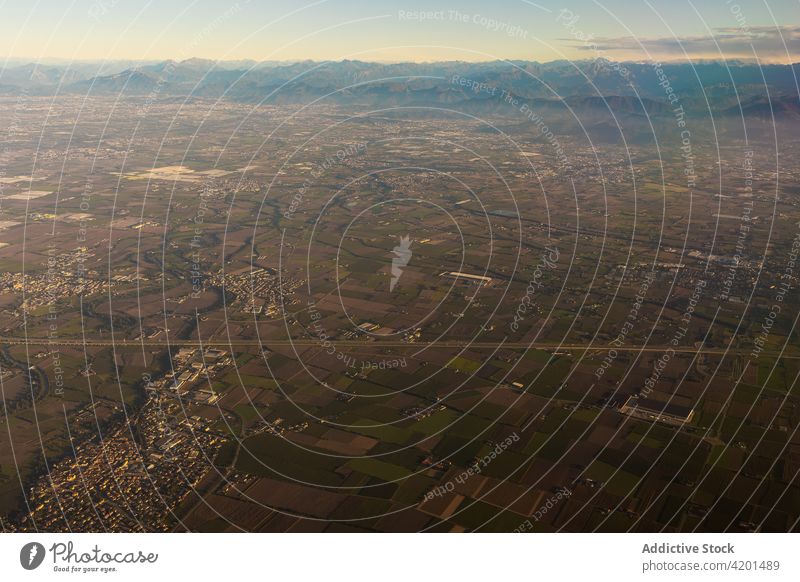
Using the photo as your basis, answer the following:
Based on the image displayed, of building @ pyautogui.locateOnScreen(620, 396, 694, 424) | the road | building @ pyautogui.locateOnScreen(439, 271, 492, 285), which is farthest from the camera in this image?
building @ pyautogui.locateOnScreen(439, 271, 492, 285)

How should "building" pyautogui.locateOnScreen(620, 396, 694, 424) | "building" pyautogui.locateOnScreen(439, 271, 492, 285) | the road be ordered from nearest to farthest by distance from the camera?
"building" pyautogui.locateOnScreen(620, 396, 694, 424)
the road
"building" pyautogui.locateOnScreen(439, 271, 492, 285)

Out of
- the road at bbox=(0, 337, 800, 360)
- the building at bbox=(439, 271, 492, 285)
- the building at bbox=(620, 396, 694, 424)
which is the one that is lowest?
the building at bbox=(620, 396, 694, 424)

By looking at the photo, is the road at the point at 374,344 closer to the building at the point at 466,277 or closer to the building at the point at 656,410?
the building at the point at 656,410

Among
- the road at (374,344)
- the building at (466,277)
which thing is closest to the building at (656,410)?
the road at (374,344)

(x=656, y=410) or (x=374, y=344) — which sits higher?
(x=374, y=344)

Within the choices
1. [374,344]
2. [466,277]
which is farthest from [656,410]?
[466,277]

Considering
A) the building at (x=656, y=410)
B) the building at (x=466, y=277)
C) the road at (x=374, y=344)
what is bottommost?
the building at (x=656, y=410)

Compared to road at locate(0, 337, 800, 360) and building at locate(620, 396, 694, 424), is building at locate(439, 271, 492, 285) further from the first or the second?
building at locate(620, 396, 694, 424)

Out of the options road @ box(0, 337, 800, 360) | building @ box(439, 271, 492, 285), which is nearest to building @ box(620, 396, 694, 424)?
road @ box(0, 337, 800, 360)

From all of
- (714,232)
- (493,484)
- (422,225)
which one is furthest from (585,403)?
(714,232)

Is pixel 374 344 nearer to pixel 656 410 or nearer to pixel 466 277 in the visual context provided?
pixel 466 277

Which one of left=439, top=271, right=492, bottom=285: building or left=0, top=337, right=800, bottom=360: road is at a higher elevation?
left=439, top=271, right=492, bottom=285: building

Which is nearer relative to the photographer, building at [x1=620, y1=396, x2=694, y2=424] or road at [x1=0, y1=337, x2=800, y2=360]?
building at [x1=620, y1=396, x2=694, y2=424]
